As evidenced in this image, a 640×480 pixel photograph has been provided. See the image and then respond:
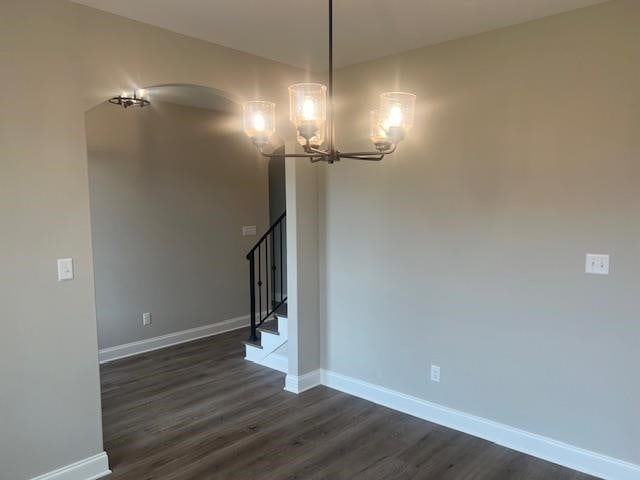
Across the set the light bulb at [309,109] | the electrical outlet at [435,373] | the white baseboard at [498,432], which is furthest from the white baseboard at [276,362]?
the light bulb at [309,109]

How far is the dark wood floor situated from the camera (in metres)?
2.75

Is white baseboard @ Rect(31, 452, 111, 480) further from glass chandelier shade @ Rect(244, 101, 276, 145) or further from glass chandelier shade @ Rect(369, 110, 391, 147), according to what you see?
glass chandelier shade @ Rect(369, 110, 391, 147)

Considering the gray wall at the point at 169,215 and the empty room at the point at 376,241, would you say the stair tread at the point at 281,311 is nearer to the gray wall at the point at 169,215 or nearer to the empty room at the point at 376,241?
the empty room at the point at 376,241

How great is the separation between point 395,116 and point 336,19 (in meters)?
1.08

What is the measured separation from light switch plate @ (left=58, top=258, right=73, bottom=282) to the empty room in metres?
0.01

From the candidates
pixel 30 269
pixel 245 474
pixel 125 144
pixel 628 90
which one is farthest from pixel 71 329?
pixel 628 90

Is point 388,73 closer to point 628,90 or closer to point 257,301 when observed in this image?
point 628,90

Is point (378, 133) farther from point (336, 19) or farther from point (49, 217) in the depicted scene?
point (49, 217)

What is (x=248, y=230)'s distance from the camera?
5.98 m

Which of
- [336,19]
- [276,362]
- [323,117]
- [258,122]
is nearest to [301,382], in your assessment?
[276,362]

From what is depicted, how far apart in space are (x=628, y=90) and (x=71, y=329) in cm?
342

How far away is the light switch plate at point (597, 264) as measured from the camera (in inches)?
101

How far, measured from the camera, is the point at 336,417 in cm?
344

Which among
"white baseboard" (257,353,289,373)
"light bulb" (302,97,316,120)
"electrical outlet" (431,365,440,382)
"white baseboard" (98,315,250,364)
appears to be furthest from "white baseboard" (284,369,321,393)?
"light bulb" (302,97,316,120)
